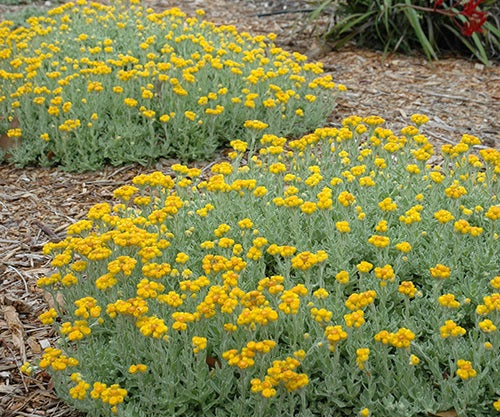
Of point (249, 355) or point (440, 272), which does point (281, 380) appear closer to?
point (249, 355)

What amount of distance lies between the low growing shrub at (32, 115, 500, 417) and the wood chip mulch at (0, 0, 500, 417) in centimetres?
24

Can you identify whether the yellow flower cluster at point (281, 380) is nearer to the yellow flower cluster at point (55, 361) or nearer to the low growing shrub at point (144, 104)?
the yellow flower cluster at point (55, 361)

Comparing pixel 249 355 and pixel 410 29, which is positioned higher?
pixel 410 29

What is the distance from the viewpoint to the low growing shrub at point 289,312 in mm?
2646

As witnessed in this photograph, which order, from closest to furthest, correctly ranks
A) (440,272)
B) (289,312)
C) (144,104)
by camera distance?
(289,312) → (440,272) → (144,104)

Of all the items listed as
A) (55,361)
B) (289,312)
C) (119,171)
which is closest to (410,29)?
(119,171)

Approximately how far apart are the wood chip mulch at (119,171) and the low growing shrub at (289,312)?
24 centimetres

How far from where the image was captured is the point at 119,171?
5000mm

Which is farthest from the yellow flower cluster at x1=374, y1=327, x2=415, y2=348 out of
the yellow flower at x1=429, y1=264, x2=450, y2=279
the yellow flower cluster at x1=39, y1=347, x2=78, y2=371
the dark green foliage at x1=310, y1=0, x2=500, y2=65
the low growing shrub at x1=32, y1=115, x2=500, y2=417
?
the dark green foliage at x1=310, y1=0, x2=500, y2=65

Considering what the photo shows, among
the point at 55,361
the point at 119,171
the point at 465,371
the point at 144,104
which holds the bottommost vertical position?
the point at 119,171

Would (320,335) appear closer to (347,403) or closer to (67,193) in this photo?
(347,403)

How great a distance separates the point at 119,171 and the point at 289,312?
272 centimetres

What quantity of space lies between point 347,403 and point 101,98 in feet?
10.9

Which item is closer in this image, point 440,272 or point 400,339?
point 400,339
